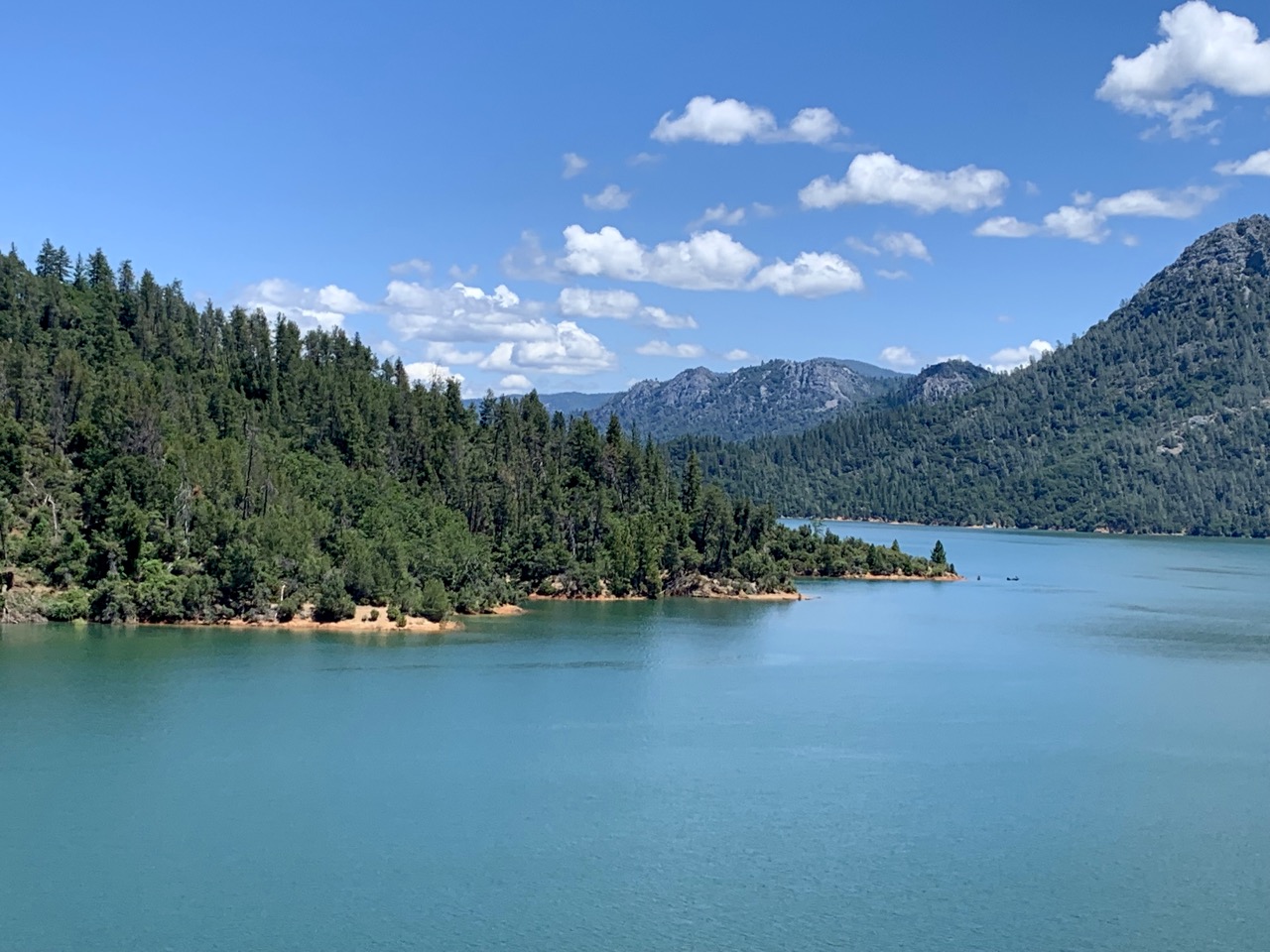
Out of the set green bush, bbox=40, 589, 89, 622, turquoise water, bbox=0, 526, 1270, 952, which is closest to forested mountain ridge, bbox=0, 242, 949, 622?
green bush, bbox=40, 589, 89, 622

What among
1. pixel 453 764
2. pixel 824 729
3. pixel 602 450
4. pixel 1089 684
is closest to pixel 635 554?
pixel 602 450

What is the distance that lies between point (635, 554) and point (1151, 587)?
6664 centimetres

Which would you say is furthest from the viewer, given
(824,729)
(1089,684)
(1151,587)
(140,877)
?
(1151,587)

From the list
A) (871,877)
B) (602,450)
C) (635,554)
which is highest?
(602,450)

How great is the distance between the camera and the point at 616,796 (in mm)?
49219

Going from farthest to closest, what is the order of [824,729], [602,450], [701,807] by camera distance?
[602,450] < [824,729] < [701,807]

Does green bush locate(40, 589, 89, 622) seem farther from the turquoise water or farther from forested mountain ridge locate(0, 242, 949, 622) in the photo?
the turquoise water

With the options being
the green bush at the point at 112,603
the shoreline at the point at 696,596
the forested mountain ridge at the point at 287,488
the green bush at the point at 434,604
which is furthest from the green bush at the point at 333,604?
the shoreline at the point at 696,596

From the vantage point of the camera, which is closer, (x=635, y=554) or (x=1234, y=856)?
(x=1234, y=856)

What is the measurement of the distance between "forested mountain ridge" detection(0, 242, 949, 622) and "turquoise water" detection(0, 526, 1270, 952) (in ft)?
26.3

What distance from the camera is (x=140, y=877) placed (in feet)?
129

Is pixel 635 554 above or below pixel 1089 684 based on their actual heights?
above

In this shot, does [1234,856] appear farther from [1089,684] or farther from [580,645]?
[580,645]

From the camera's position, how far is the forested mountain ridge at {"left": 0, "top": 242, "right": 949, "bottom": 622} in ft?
295
